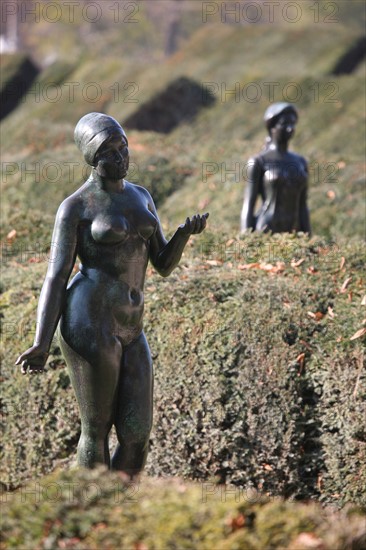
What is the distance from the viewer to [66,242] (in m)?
5.66

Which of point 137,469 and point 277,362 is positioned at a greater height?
point 277,362

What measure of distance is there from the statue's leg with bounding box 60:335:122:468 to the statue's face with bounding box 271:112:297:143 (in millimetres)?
4893

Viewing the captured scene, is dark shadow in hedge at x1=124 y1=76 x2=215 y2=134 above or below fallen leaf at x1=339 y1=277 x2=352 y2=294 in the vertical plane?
above

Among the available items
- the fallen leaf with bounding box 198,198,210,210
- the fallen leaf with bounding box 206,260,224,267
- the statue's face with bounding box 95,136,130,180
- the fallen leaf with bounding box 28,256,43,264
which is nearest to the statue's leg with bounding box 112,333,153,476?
the statue's face with bounding box 95,136,130,180

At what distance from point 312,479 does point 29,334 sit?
7.67 feet

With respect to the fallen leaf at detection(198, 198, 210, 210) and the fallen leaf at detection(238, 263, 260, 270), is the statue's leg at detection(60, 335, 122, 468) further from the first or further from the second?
the fallen leaf at detection(198, 198, 210, 210)

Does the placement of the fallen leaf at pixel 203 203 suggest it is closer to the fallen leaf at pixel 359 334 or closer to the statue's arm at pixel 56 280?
the fallen leaf at pixel 359 334

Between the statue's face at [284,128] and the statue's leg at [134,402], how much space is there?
187 inches

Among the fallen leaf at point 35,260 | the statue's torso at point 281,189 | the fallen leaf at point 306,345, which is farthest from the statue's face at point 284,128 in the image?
the fallen leaf at point 306,345

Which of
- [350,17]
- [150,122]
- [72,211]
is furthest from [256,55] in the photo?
[72,211]

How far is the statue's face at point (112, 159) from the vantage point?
568cm

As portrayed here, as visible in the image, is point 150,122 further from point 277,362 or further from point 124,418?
point 124,418

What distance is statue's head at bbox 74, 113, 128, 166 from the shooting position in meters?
5.66

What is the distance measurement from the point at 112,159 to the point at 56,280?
0.70 m
